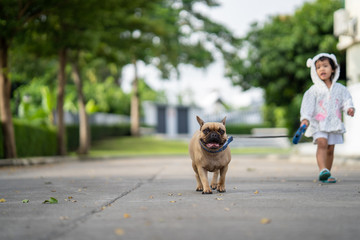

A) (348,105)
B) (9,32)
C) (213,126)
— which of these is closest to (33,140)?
(9,32)

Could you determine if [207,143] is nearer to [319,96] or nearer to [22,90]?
[319,96]

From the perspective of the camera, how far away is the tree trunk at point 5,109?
1744cm

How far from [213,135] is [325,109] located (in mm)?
2775

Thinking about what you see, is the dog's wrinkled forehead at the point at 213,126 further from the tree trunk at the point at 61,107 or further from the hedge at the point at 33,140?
the tree trunk at the point at 61,107

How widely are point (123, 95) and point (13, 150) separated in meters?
42.7

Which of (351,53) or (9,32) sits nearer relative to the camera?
(9,32)

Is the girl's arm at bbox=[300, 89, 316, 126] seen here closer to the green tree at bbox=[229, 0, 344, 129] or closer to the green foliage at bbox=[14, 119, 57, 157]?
the green foliage at bbox=[14, 119, 57, 157]

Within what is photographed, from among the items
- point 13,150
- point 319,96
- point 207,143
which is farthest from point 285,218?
point 13,150

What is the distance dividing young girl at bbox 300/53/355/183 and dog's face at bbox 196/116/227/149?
2.24m

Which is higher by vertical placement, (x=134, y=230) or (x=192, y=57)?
(x=192, y=57)

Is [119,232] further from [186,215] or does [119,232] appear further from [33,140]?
[33,140]

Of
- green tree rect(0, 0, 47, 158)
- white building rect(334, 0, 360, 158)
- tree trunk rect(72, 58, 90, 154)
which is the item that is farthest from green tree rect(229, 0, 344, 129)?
green tree rect(0, 0, 47, 158)

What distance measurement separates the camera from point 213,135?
636cm

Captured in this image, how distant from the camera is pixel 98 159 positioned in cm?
2408
